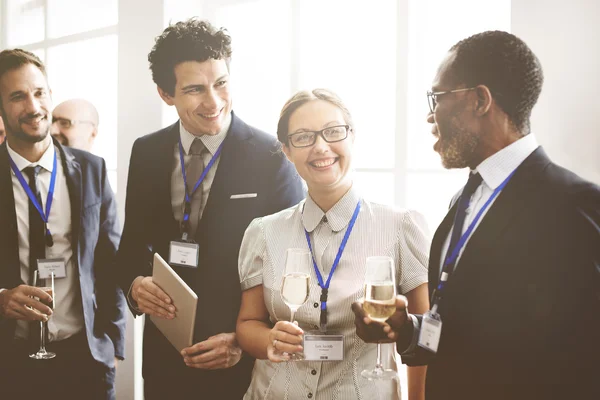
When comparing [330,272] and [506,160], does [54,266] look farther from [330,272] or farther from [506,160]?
[506,160]

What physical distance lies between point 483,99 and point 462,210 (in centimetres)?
35

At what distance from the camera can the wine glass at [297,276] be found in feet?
5.78

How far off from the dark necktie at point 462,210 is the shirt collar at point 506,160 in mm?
79

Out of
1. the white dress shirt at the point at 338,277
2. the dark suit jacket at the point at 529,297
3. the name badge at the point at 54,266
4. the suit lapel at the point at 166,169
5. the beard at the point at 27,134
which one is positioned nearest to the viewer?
the dark suit jacket at the point at 529,297

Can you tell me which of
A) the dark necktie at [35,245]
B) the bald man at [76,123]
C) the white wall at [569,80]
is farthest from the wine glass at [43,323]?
the white wall at [569,80]

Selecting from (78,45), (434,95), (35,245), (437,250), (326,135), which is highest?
(78,45)

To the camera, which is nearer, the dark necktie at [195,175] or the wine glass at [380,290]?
the wine glass at [380,290]

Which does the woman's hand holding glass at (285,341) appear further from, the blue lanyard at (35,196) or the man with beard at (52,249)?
the blue lanyard at (35,196)

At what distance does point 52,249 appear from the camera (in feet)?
9.32

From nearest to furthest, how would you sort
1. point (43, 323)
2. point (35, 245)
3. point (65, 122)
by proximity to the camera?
point (43, 323), point (35, 245), point (65, 122)

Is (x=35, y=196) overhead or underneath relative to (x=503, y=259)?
overhead

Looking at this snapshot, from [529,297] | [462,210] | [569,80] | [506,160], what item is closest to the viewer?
[529,297]

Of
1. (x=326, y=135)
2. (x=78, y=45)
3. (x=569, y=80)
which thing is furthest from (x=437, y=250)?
(x=78, y=45)

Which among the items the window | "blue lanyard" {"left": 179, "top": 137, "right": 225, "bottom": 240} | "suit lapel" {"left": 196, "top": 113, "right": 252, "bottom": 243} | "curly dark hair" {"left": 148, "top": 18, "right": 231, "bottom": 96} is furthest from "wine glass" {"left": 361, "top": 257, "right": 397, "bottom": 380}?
the window
